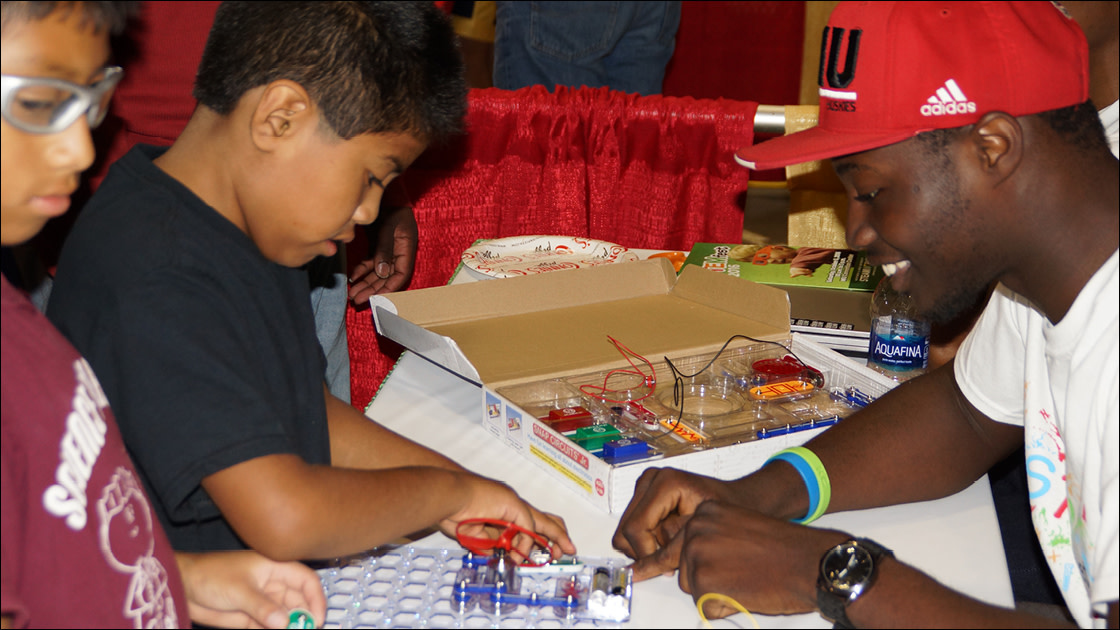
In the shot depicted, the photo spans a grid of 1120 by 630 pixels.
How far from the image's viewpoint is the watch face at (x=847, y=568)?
1.02 meters

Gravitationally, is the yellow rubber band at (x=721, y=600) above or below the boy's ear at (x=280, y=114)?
below


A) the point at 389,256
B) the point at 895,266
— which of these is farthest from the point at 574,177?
the point at 895,266

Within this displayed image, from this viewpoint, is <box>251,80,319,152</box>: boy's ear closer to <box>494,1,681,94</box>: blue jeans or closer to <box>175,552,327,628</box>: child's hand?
<box>175,552,327,628</box>: child's hand

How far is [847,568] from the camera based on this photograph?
1041 mm

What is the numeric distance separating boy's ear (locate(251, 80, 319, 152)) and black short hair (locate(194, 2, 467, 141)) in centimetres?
2

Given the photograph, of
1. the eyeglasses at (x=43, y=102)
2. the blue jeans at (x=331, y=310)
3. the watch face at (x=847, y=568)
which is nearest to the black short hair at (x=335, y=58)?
the eyeglasses at (x=43, y=102)

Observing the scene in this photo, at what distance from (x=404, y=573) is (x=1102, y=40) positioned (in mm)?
1509

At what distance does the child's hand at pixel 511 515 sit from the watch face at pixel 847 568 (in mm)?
292

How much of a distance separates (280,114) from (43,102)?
0.33 m

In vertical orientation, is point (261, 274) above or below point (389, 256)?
above

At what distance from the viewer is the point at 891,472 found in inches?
50.7

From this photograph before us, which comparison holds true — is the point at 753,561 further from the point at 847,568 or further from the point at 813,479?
the point at 813,479

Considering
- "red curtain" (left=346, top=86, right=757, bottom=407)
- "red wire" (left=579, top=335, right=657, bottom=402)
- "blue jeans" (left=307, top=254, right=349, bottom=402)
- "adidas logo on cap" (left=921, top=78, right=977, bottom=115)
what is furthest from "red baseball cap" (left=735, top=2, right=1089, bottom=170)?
"red curtain" (left=346, top=86, right=757, bottom=407)

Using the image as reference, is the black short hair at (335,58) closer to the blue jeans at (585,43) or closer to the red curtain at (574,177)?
the red curtain at (574,177)
